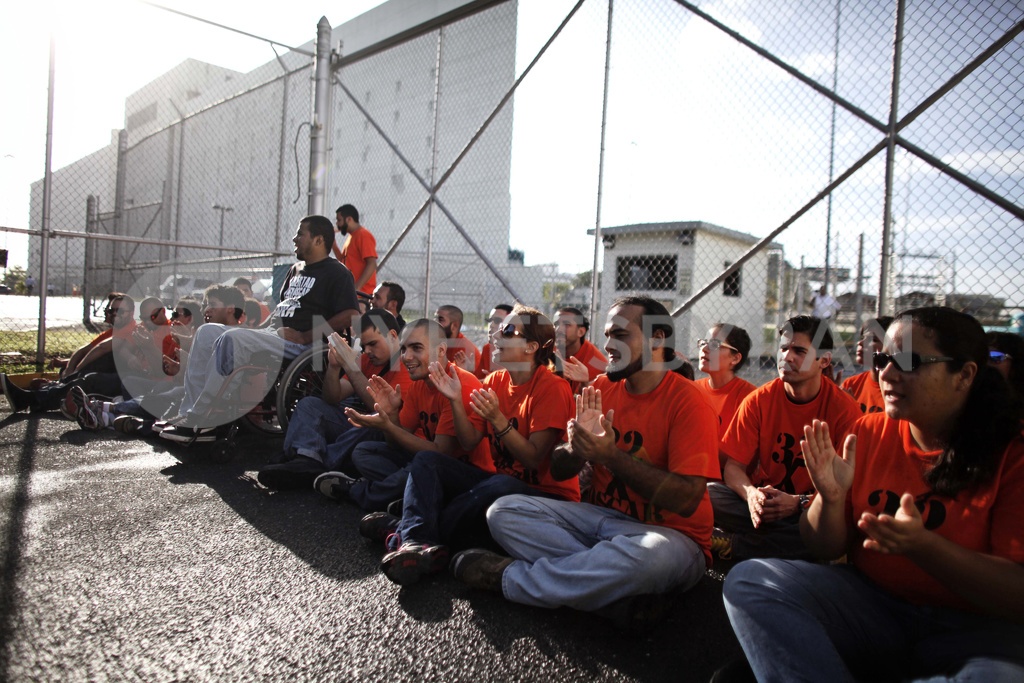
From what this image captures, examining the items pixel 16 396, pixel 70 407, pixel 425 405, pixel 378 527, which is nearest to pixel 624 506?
pixel 378 527

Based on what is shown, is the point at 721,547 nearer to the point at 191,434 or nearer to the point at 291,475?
the point at 291,475

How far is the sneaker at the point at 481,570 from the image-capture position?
2.37 m

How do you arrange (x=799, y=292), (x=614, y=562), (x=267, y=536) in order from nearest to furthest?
(x=614, y=562)
(x=267, y=536)
(x=799, y=292)

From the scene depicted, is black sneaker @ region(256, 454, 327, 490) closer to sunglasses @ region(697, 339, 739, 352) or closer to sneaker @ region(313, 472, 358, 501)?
sneaker @ region(313, 472, 358, 501)

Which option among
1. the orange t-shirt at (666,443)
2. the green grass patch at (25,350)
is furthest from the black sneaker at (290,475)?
the green grass patch at (25,350)

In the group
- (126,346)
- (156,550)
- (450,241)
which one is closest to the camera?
(156,550)

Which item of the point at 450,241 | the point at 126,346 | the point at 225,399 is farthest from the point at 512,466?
the point at 450,241

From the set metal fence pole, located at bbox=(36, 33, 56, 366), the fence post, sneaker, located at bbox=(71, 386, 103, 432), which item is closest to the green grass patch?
metal fence pole, located at bbox=(36, 33, 56, 366)

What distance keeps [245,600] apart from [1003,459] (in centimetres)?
239

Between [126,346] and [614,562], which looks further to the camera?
[126,346]

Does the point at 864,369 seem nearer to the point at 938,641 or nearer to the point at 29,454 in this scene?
the point at 938,641

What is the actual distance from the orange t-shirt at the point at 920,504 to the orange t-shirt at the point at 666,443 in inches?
19.0

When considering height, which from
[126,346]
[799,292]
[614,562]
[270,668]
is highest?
[799,292]

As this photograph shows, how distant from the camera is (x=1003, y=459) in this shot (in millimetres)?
1619
